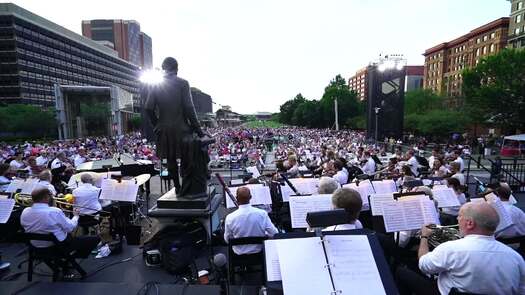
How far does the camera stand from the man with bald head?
4.64 metres

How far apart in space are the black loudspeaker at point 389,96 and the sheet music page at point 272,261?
3642 centimetres

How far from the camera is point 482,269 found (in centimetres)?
264

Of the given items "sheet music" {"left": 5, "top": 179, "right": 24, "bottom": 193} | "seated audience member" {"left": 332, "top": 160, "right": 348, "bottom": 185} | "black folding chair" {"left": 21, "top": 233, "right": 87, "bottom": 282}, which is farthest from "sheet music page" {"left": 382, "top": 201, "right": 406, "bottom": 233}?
"sheet music" {"left": 5, "top": 179, "right": 24, "bottom": 193}

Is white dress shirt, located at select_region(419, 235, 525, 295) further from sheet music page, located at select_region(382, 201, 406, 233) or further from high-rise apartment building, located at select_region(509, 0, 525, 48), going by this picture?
high-rise apartment building, located at select_region(509, 0, 525, 48)

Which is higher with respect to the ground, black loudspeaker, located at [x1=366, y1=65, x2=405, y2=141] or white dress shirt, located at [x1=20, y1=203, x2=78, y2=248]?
black loudspeaker, located at [x1=366, y1=65, x2=405, y2=141]

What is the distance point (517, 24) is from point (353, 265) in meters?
74.3

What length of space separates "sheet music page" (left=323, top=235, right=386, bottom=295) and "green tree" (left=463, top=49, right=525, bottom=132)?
1512 inches

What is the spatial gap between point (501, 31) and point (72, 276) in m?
81.2

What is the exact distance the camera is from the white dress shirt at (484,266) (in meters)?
2.61

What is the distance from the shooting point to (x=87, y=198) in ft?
22.1

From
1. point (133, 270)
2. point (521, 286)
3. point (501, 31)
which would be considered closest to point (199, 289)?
point (133, 270)

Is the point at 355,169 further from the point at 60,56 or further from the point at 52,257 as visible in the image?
the point at 60,56

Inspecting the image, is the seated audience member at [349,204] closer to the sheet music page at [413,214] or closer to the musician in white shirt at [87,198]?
the sheet music page at [413,214]

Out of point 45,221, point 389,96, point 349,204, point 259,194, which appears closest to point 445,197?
point 349,204
